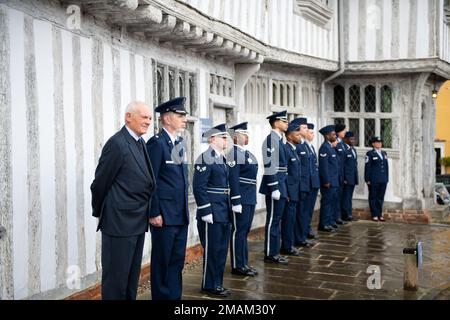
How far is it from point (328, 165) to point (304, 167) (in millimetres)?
1757

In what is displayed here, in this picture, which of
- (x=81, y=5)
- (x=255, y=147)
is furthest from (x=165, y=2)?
(x=255, y=147)

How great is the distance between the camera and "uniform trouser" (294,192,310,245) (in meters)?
8.70

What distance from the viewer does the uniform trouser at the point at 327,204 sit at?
1027cm

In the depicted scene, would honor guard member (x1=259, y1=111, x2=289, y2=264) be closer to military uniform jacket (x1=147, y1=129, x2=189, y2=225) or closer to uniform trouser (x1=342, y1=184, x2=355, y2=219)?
military uniform jacket (x1=147, y1=129, x2=189, y2=225)

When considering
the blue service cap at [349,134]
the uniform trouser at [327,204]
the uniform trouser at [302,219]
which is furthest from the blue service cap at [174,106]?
the blue service cap at [349,134]

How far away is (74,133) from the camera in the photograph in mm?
5199

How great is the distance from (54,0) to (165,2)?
1304 millimetres

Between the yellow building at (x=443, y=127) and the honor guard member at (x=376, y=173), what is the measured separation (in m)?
14.5

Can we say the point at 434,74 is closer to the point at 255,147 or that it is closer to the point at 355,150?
the point at 355,150

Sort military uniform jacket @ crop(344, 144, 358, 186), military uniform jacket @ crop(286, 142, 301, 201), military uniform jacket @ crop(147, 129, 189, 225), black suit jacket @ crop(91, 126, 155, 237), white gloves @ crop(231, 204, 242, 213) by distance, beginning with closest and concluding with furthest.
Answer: black suit jacket @ crop(91, 126, 155, 237) → military uniform jacket @ crop(147, 129, 189, 225) → white gloves @ crop(231, 204, 242, 213) → military uniform jacket @ crop(286, 142, 301, 201) → military uniform jacket @ crop(344, 144, 358, 186)

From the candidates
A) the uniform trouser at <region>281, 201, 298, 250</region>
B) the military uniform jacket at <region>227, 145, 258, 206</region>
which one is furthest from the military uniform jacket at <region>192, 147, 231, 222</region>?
the uniform trouser at <region>281, 201, 298, 250</region>

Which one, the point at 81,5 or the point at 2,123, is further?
the point at 81,5

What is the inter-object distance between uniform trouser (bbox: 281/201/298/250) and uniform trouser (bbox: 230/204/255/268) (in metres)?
1.17

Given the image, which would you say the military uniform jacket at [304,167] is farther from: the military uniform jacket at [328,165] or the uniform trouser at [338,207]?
the uniform trouser at [338,207]
